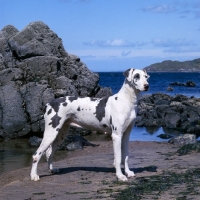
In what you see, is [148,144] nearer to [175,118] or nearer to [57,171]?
[57,171]

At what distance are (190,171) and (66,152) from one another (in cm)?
795

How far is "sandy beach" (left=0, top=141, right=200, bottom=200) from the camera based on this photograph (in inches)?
405

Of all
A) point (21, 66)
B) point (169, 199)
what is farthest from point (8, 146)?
point (169, 199)

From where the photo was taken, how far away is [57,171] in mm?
13320

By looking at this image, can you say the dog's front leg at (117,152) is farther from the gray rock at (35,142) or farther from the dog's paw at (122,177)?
the gray rock at (35,142)

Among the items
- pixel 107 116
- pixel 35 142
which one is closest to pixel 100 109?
pixel 107 116

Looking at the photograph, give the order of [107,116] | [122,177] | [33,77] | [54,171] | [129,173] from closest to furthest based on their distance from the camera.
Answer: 1. [122,177]
2. [107,116]
3. [129,173]
4. [54,171]
5. [33,77]

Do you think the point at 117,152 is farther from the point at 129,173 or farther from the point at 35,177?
the point at 35,177

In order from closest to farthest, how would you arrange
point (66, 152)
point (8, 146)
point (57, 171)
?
point (57, 171) → point (66, 152) → point (8, 146)

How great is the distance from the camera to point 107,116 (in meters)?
12.1

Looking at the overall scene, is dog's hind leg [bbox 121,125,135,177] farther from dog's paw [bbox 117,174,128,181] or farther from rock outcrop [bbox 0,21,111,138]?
rock outcrop [bbox 0,21,111,138]

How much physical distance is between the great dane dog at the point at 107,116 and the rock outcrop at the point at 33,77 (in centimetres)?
1224

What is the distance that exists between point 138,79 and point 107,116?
1175 mm

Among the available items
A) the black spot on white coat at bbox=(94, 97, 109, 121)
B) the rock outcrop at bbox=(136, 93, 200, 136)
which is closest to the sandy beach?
the black spot on white coat at bbox=(94, 97, 109, 121)
